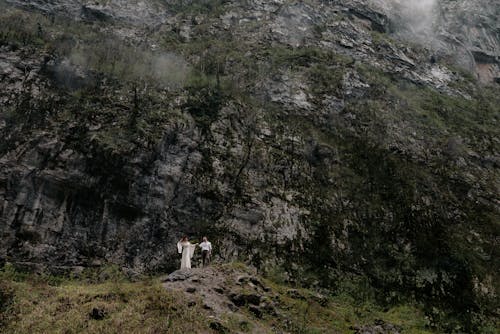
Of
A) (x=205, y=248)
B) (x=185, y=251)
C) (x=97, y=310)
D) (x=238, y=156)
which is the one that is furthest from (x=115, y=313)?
(x=238, y=156)

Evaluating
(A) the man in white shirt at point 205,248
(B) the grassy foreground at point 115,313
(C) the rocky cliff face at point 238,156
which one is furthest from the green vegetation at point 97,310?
(C) the rocky cliff face at point 238,156

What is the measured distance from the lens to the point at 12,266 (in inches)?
783

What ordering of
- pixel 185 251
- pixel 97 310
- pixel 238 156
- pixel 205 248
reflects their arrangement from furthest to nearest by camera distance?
pixel 238 156
pixel 205 248
pixel 185 251
pixel 97 310

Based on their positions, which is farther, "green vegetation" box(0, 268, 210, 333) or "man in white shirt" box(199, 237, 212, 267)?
"man in white shirt" box(199, 237, 212, 267)

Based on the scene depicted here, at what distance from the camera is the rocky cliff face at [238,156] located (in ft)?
77.3

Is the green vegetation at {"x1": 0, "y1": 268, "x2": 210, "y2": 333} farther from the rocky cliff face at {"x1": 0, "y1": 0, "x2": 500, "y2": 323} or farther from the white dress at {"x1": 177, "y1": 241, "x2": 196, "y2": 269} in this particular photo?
the rocky cliff face at {"x1": 0, "y1": 0, "x2": 500, "y2": 323}

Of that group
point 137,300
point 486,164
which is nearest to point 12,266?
point 137,300

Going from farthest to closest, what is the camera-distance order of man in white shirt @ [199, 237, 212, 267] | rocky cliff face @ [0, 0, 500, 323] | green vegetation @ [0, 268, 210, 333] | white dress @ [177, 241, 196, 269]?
rocky cliff face @ [0, 0, 500, 323]
man in white shirt @ [199, 237, 212, 267]
white dress @ [177, 241, 196, 269]
green vegetation @ [0, 268, 210, 333]

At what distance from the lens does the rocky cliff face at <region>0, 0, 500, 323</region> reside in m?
23.5

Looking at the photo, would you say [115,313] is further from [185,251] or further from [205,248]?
[205,248]

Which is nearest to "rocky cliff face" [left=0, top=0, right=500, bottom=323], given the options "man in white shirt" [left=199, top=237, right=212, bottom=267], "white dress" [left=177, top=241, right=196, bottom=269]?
"man in white shirt" [left=199, top=237, right=212, bottom=267]

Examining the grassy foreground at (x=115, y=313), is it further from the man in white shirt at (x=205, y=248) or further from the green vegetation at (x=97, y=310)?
the man in white shirt at (x=205, y=248)

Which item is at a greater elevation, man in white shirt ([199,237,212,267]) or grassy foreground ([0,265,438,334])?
grassy foreground ([0,265,438,334])

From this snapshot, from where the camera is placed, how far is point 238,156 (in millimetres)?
27812
